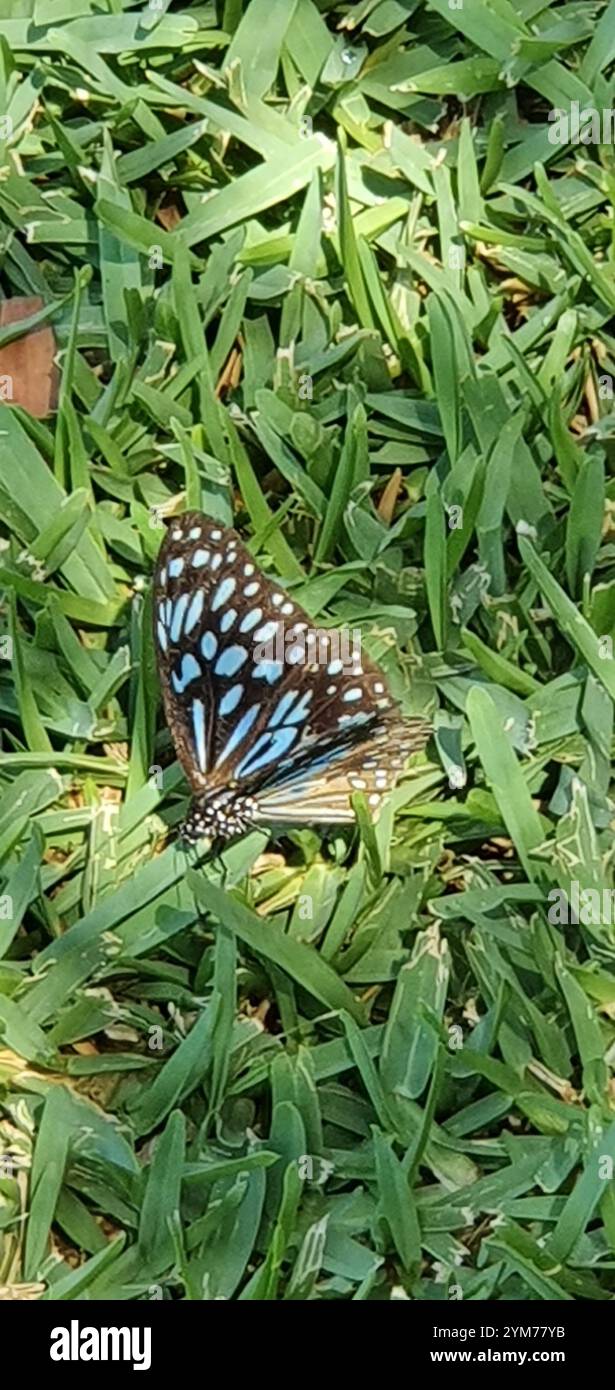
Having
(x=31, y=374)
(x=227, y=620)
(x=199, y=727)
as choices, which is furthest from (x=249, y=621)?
(x=31, y=374)

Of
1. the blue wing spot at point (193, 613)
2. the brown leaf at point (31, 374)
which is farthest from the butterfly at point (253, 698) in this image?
the brown leaf at point (31, 374)

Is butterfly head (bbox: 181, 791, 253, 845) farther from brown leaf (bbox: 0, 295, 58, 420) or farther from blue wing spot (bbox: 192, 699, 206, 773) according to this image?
brown leaf (bbox: 0, 295, 58, 420)

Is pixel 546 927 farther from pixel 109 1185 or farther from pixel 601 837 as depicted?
pixel 109 1185

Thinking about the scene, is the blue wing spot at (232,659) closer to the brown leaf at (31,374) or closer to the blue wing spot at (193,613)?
the blue wing spot at (193,613)

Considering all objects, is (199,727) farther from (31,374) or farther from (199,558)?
(31,374)

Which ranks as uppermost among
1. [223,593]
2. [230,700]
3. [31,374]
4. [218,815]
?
[31,374]

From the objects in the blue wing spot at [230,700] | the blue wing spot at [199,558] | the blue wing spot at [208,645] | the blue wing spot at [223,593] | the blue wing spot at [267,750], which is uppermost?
the blue wing spot at [199,558]
